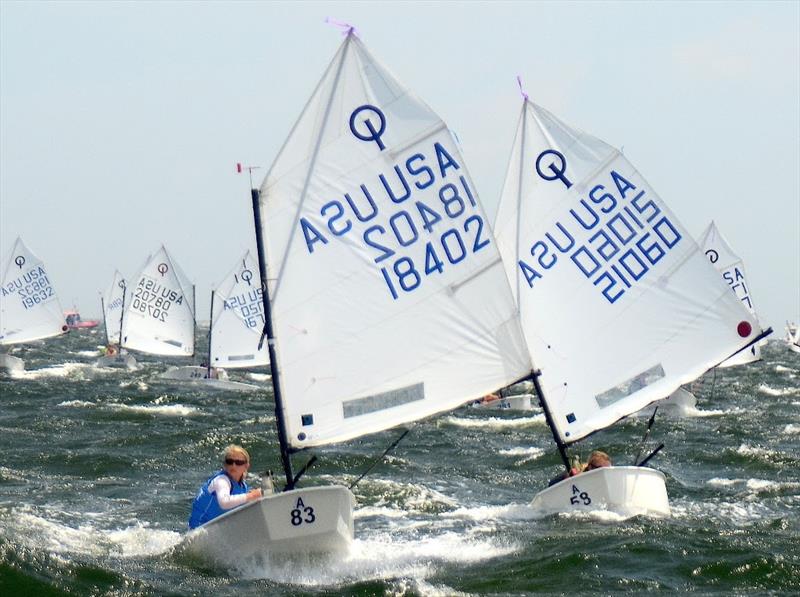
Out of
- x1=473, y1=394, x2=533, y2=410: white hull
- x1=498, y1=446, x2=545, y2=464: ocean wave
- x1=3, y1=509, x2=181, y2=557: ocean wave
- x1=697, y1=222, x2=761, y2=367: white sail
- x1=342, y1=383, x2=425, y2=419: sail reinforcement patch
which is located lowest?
x1=3, y1=509, x2=181, y2=557: ocean wave

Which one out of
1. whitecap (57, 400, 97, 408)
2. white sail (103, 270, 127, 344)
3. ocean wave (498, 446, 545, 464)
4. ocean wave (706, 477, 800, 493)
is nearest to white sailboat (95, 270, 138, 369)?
white sail (103, 270, 127, 344)

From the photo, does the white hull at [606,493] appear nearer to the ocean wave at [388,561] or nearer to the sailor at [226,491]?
the ocean wave at [388,561]

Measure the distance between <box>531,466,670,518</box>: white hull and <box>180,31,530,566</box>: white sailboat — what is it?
2309 mm

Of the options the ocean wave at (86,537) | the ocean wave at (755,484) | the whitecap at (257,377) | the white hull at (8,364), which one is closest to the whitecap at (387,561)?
the ocean wave at (86,537)

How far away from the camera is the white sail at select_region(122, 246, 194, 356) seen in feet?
177

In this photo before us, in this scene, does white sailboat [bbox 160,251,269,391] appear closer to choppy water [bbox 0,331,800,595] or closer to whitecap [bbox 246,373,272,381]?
whitecap [bbox 246,373,272,381]

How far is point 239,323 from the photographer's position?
47719 mm

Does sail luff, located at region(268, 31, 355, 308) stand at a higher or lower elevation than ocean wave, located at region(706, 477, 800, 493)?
higher

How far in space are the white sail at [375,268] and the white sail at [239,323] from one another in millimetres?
32743

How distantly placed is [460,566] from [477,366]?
230cm

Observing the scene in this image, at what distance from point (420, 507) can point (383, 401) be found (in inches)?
197

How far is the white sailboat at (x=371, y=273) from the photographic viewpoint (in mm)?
14375

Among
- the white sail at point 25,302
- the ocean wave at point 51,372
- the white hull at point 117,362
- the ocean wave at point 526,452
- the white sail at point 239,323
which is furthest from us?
the white sail at point 25,302

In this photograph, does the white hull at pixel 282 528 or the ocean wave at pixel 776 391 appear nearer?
the white hull at pixel 282 528
